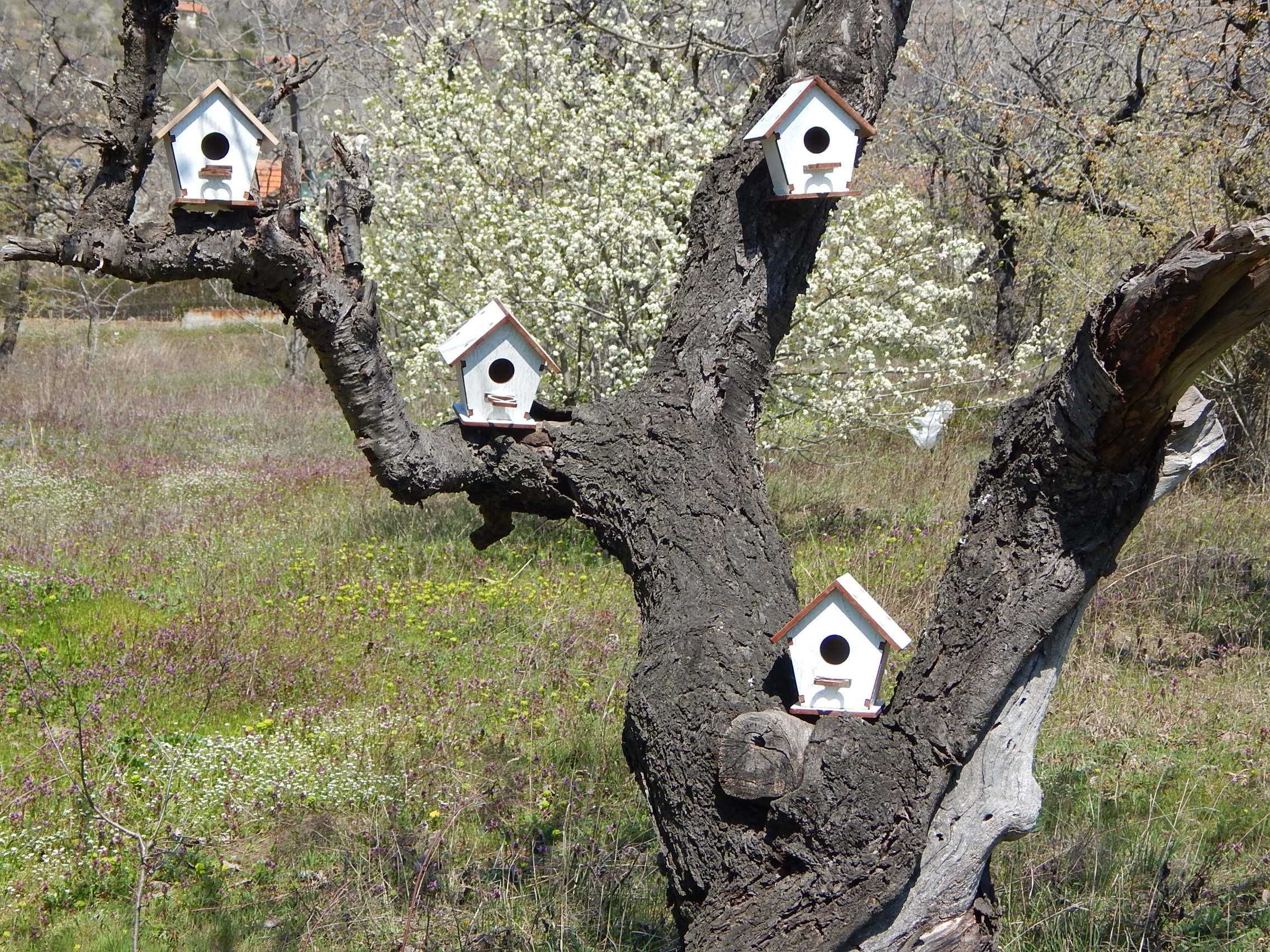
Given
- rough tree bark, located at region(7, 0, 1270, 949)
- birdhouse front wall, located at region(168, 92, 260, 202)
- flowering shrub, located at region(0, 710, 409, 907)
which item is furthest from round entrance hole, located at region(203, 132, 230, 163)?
flowering shrub, located at region(0, 710, 409, 907)

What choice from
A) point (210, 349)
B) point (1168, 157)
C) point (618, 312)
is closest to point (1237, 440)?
point (1168, 157)

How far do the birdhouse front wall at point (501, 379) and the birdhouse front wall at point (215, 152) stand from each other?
894 millimetres

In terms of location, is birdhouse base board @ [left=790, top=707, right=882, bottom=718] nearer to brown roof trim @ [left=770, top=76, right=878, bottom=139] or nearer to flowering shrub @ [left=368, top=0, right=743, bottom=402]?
brown roof trim @ [left=770, top=76, right=878, bottom=139]

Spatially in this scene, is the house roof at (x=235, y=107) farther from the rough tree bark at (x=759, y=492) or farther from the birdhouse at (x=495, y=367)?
the birdhouse at (x=495, y=367)

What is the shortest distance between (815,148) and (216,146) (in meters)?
1.64

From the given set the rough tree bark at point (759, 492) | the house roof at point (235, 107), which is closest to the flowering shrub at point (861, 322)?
the rough tree bark at point (759, 492)

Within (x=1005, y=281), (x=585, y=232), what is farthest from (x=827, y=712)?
(x=1005, y=281)

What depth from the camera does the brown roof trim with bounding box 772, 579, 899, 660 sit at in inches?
113

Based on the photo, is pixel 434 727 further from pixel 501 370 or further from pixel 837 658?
pixel 837 658

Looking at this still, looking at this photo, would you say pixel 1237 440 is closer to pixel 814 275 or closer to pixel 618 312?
pixel 814 275

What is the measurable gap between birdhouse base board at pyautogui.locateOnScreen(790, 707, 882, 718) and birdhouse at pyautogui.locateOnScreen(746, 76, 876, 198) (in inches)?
55.7

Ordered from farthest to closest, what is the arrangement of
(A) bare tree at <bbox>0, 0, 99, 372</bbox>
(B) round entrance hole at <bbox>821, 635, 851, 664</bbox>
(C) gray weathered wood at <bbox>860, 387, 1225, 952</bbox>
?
(A) bare tree at <bbox>0, 0, 99, 372</bbox> → (B) round entrance hole at <bbox>821, 635, 851, 664</bbox> → (C) gray weathered wood at <bbox>860, 387, 1225, 952</bbox>

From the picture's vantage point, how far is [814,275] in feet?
29.3

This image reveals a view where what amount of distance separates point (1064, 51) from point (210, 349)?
17.4m
